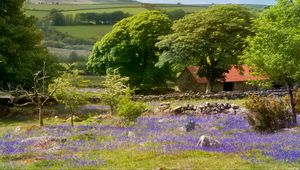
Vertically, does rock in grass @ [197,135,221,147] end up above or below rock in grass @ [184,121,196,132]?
above

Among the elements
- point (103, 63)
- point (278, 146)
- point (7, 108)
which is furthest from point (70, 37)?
point (278, 146)

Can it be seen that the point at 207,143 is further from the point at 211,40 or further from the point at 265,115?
the point at 211,40

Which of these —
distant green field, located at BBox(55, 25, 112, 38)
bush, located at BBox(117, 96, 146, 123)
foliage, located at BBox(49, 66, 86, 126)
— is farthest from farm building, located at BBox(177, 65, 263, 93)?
distant green field, located at BBox(55, 25, 112, 38)

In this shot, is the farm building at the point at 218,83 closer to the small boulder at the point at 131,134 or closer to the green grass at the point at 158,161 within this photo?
the small boulder at the point at 131,134

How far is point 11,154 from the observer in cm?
1819

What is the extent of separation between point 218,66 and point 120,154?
4571cm

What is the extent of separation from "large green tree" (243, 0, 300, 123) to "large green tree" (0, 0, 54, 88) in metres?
23.2

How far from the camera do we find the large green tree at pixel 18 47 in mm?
43094

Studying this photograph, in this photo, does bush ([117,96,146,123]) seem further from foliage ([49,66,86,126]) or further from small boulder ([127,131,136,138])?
foliage ([49,66,86,126])

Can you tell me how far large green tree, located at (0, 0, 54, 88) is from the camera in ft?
141

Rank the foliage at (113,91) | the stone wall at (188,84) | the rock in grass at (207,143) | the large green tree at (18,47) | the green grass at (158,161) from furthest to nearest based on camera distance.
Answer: the stone wall at (188,84) < the large green tree at (18,47) < the foliage at (113,91) < the rock in grass at (207,143) < the green grass at (158,161)

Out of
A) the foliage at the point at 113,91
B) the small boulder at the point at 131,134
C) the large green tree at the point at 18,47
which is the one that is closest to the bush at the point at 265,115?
the small boulder at the point at 131,134

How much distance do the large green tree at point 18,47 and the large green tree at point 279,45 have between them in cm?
2319

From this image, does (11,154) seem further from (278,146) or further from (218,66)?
(218,66)
